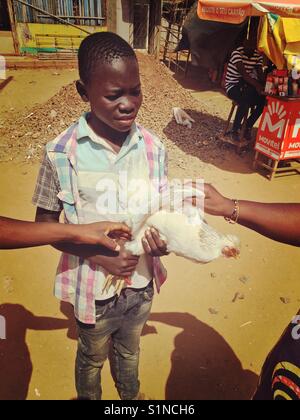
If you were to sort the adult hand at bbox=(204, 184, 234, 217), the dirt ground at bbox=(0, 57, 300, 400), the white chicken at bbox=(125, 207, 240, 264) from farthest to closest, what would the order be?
1. the dirt ground at bbox=(0, 57, 300, 400)
2. the adult hand at bbox=(204, 184, 234, 217)
3. the white chicken at bbox=(125, 207, 240, 264)

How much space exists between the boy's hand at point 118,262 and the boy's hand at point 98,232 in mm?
111

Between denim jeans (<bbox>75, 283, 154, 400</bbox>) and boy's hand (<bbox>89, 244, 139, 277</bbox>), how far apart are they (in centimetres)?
26

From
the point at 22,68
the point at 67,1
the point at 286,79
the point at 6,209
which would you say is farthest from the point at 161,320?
the point at 67,1

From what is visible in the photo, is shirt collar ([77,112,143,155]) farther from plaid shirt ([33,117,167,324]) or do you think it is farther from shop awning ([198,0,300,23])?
shop awning ([198,0,300,23])

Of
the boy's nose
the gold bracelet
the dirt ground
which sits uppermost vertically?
the boy's nose

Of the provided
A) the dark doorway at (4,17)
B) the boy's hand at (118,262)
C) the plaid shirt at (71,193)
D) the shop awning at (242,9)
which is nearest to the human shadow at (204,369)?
the plaid shirt at (71,193)

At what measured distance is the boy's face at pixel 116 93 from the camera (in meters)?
1.46

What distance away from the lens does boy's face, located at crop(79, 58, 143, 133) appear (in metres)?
1.46

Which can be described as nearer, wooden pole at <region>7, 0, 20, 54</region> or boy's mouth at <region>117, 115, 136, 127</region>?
boy's mouth at <region>117, 115, 136, 127</region>

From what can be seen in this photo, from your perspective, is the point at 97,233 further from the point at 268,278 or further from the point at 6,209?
the point at 6,209

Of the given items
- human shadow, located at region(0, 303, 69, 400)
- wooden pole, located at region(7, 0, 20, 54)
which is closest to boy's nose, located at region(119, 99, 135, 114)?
human shadow, located at region(0, 303, 69, 400)

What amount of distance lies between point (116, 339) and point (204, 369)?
3.72 feet

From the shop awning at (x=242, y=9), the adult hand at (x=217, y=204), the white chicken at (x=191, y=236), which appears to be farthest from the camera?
the shop awning at (x=242, y=9)

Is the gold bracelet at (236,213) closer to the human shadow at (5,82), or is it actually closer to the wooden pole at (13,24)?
the human shadow at (5,82)
